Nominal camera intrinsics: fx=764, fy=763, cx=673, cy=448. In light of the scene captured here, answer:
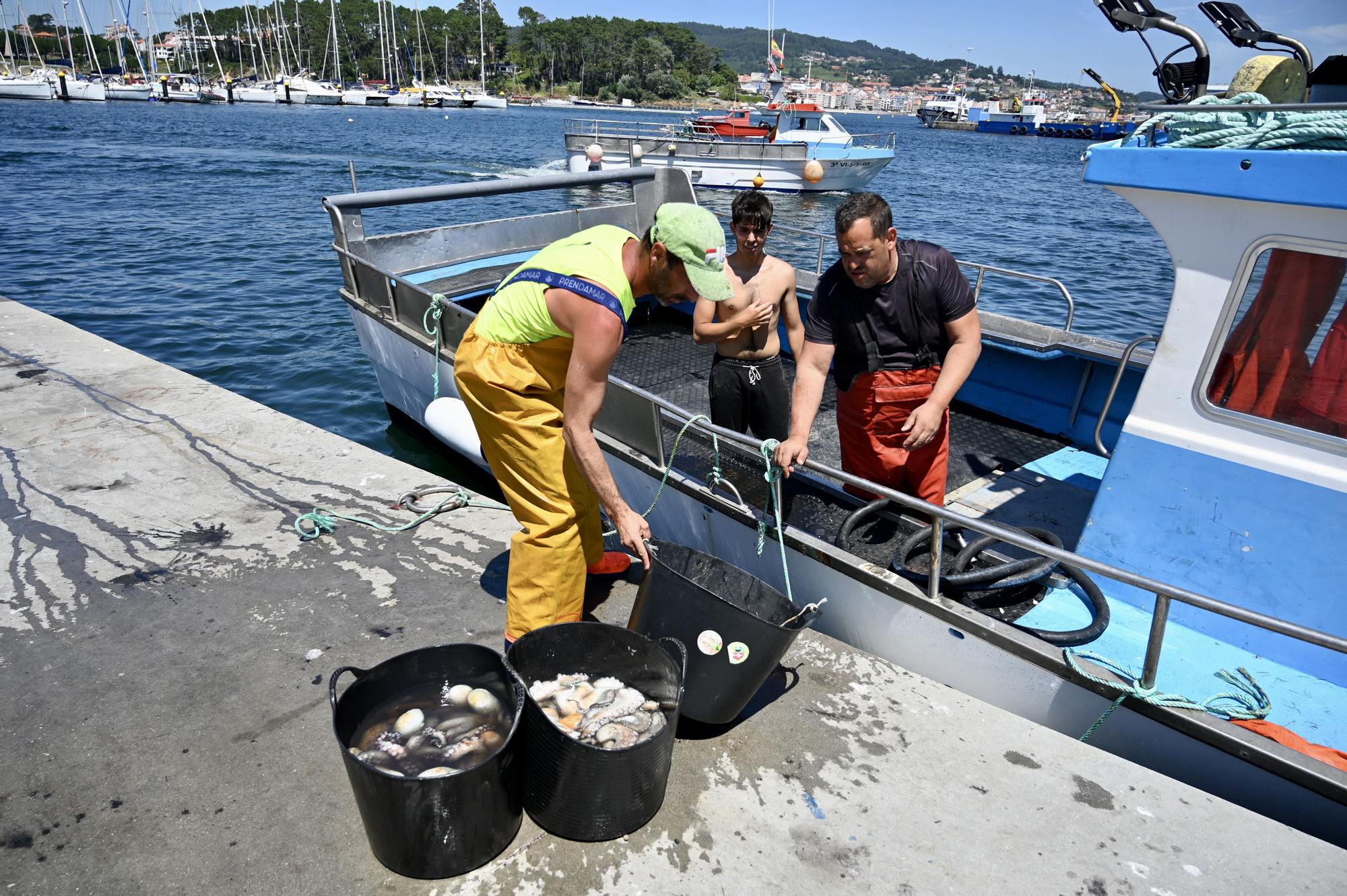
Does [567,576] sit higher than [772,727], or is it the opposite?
[567,576]

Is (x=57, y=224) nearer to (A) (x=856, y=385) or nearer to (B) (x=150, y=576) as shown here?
(B) (x=150, y=576)

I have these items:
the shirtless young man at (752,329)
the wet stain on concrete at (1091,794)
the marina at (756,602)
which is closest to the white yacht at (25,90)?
the marina at (756,602)

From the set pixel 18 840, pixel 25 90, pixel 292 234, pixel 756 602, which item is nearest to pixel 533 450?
pixel 756 602

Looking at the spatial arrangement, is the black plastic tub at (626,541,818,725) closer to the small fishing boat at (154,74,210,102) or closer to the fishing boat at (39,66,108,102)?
the fishing boat at (39,66,108,102)

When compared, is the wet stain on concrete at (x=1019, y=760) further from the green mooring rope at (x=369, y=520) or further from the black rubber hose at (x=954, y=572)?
the green mooring rope at (x=369, y=520)

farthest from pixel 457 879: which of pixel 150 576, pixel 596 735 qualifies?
pixel 150 576

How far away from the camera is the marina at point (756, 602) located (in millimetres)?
2455

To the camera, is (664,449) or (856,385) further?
(664,449)

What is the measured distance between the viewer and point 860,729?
3076mm

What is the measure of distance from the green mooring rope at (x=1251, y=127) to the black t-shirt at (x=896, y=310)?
99 cm

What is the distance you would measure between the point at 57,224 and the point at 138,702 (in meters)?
21.2

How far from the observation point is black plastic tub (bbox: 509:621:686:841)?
2.31m

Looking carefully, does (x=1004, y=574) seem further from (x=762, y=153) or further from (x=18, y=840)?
(x=762, y=153)

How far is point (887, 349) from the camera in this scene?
3760mm
